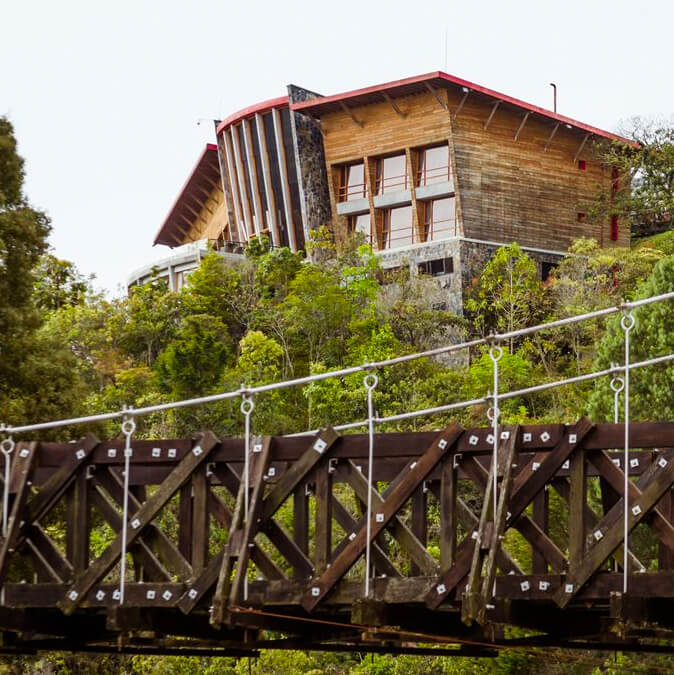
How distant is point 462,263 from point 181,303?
9130 mm

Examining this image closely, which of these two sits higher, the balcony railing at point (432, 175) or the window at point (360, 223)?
the balcony railing at point (432, 175)

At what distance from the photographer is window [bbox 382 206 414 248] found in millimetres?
50438

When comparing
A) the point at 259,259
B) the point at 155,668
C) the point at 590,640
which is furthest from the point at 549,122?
the point at 590,640

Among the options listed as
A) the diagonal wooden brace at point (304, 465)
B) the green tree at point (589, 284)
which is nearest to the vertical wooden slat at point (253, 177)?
the green tree at point (589, 284)

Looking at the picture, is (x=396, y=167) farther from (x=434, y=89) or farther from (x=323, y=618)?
(x=323, y=618)

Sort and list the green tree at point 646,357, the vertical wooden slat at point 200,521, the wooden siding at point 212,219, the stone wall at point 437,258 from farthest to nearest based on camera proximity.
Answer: the wooden siding at point 212,219
the stone wall at point 437,258
the green tree at point 646,357
the vertical wooden slat at point 200,521

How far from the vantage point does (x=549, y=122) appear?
50719mm

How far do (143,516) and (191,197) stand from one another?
5393 centimetres

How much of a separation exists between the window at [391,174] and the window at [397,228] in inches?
29.6

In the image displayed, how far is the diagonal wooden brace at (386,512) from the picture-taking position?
467 inches

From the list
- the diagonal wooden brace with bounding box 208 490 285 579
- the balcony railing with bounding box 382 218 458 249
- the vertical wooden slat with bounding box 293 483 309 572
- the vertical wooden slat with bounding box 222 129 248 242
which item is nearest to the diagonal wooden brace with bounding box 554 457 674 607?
the vertical wooden slat with bounding box 293 483 309 572

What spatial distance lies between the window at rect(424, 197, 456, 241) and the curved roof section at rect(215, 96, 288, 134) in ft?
21.4

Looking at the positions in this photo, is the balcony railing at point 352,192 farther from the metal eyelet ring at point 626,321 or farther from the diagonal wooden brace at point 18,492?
the metal eyelet ring at point 626,321

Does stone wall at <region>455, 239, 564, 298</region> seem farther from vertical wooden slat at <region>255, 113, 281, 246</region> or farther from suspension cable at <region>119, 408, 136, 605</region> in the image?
suspension cable at <region>119, 408, 136, 605</region>
